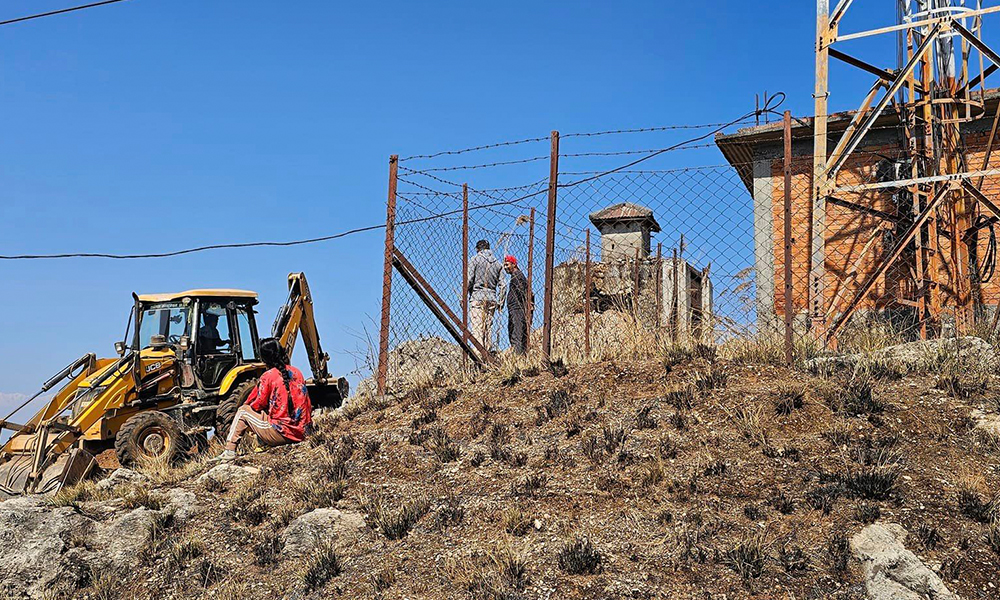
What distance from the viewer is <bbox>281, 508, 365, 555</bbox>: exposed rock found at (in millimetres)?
6309

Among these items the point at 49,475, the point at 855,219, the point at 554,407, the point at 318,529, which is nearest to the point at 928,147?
the point at 855,219

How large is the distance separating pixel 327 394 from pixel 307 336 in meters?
1.20

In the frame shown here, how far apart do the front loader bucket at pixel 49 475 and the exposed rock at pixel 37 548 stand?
3.14 m

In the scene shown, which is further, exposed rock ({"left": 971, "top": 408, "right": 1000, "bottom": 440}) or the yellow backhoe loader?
the yellow backhoe loader

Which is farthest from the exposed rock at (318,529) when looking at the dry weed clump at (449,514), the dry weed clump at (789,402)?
the dry weed clump at (789,402)

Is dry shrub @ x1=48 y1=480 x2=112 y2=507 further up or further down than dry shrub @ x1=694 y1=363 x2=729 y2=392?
further down

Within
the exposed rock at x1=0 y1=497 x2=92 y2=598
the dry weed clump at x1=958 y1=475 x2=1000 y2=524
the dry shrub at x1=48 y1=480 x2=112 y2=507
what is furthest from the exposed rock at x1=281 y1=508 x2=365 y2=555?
the dry weed clump at x1=958 y1=475 x2=1000 y2=524

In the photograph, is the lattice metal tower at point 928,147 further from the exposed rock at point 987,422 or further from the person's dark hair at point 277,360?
the person's dark hair at point 277,360

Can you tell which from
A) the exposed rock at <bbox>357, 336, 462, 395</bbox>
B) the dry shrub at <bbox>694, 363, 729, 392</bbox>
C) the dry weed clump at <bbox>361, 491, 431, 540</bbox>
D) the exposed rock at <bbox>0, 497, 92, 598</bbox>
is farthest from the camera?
the exposed rock at <bbox>357, 336, 462, 395</bbox>

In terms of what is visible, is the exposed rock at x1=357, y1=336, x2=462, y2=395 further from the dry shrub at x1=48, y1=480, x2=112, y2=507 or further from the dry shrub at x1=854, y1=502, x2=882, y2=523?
the dry shrub at x1=854, y1=502, x2=882, y2=523

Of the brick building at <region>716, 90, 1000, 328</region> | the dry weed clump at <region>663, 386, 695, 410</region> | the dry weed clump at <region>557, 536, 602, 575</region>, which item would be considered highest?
the brick building at <region>716, 90, 1000, 328</region>

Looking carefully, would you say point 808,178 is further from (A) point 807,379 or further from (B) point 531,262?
(A) point 807,379

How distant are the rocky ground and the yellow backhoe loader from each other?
2918mm

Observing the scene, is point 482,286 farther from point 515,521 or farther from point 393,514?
point 515,521
